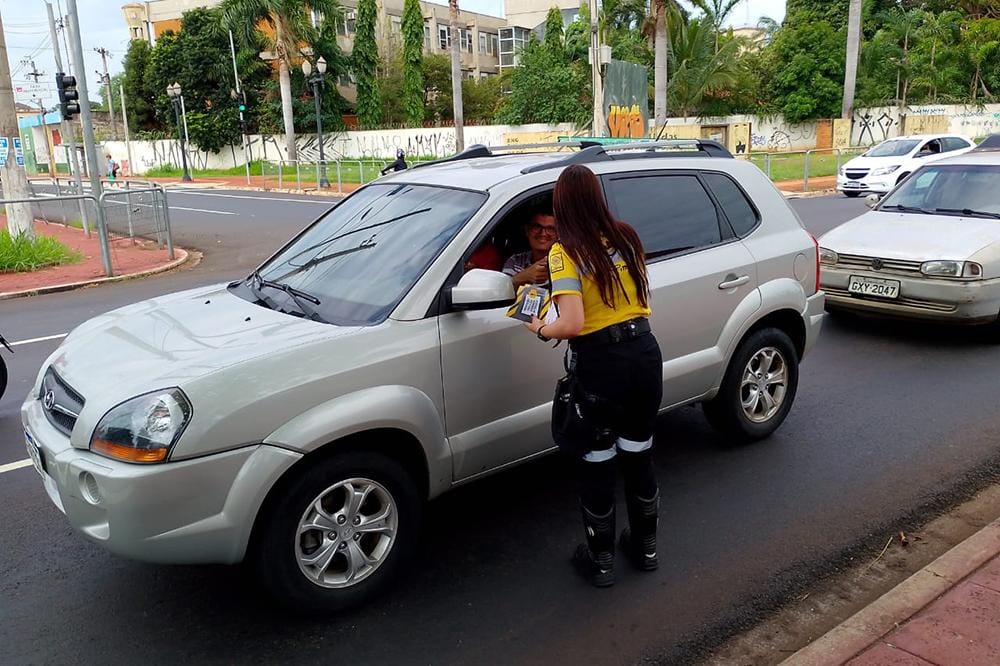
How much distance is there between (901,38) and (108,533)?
50230mm

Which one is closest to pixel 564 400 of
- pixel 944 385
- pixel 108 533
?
pixel 108 533

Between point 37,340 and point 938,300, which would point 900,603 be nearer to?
point 938,300

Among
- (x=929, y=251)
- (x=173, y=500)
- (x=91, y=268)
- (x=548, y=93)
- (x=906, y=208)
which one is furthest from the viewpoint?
(x=548, y=93)

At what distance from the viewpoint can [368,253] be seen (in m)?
4.02

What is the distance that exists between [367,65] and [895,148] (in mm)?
35845

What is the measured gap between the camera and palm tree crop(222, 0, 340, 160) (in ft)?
121

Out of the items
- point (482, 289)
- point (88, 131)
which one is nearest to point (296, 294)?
point (482, 289)

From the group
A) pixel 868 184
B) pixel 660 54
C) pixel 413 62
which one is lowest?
pixel 868 184

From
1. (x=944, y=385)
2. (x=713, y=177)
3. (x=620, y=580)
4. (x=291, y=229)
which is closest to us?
(x=620, y=580)

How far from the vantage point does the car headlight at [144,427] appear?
293cm

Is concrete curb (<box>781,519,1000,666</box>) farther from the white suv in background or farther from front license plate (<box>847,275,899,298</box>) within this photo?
the white suv in background

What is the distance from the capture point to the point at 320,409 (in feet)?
10.5

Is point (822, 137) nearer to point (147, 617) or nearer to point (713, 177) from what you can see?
point (713, 177)

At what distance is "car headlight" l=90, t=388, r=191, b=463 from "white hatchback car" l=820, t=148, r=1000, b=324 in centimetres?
654
